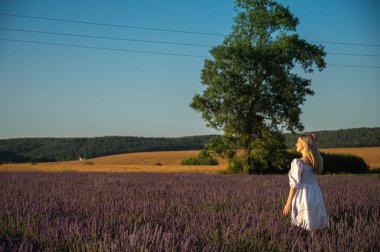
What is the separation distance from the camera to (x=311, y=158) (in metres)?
A: 5.06

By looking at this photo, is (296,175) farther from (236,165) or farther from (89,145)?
(89,145)

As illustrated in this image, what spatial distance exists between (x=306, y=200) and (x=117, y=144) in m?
81.6

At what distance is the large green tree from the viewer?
2462 cm

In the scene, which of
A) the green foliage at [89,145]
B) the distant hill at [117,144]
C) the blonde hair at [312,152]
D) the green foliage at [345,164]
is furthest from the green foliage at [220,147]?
the green foliage at [89,145]

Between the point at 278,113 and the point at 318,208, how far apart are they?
68.6 feet

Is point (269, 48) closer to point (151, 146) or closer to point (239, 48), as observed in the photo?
point (239, 48)

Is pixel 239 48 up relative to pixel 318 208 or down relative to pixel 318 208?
up

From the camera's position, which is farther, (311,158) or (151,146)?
(151,146)

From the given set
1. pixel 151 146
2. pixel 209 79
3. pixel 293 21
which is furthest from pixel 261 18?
pixel 151 146

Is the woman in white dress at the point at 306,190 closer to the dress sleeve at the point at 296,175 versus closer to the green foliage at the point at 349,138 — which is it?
the dress sleeve at the point at 296,175

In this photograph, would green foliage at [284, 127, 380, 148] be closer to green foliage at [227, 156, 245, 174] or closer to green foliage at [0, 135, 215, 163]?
green foliage at [0, 135, 215, 163]

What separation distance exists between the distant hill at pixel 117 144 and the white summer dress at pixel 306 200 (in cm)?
6574

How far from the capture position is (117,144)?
84.8 meters

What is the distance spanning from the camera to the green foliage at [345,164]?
35.1 meters
